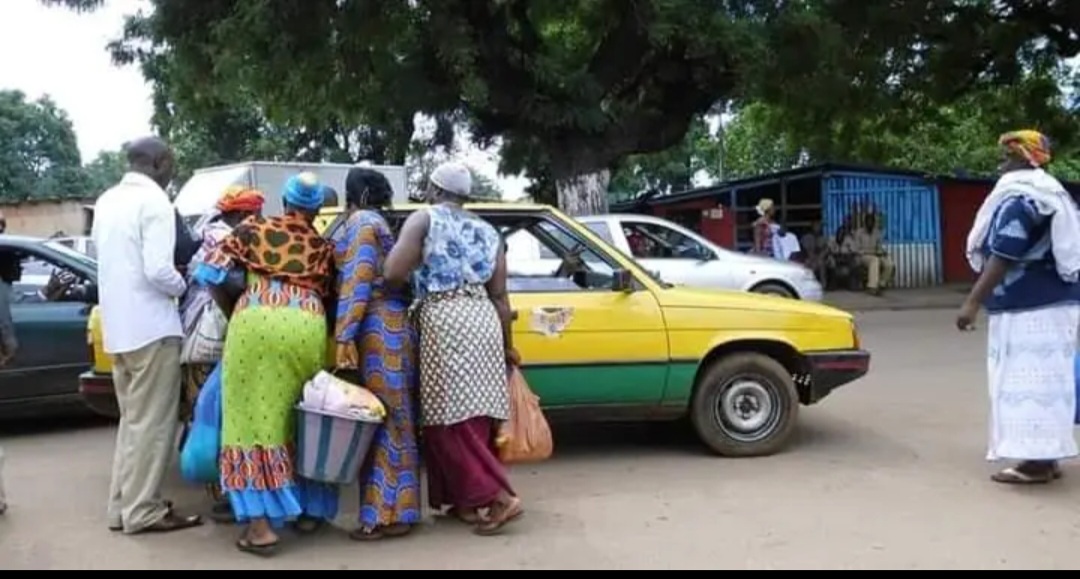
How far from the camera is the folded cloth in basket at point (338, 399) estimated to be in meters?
4.37

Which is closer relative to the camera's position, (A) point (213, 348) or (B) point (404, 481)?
(B) point (404, 481)

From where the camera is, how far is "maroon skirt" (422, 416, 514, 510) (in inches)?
184

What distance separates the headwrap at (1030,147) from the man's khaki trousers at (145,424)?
4.21m

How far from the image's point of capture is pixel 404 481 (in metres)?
4.64

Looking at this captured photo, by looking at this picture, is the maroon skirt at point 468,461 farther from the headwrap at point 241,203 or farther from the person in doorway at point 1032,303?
the person in doorway at point 1032,303

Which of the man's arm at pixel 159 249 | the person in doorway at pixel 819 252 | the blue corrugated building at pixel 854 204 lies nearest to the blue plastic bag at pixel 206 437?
the man's arm at pixel 159 249

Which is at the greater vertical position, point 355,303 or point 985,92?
point 985,92

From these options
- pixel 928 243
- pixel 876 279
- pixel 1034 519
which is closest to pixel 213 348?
pixel 1034 519

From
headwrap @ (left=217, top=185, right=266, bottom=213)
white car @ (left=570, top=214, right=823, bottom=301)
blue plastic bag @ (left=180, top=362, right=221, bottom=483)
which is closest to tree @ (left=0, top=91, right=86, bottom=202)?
white car @ (left=570, top=214, right=823, bottom=301)

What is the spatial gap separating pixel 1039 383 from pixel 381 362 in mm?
3250

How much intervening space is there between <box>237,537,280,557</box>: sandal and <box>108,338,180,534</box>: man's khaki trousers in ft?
1.93

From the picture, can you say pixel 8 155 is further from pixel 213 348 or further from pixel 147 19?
pixel 213 348

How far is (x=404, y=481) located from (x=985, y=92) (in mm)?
20040

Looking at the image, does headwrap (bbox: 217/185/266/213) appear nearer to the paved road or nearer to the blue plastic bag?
the blue plastic bag
